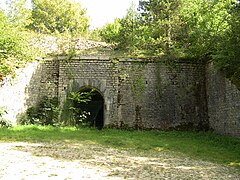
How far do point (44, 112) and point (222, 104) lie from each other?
799 centimetres

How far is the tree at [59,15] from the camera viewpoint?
31.0m

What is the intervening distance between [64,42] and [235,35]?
10.5 meters

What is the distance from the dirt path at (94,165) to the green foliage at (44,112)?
488cm

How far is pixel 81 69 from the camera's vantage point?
14.3 m

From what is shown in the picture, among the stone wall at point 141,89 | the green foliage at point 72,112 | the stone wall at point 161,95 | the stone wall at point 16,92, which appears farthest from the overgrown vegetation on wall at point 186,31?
the stone wall at point 16,92

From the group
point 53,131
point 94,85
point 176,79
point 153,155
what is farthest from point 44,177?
point 176,79

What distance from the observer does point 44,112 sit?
13.8 m

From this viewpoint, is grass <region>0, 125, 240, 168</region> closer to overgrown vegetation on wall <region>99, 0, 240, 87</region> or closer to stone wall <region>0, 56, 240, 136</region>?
stone wall <region>0, 56, 240, 136</region>

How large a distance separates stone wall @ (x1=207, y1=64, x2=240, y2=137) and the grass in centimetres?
49

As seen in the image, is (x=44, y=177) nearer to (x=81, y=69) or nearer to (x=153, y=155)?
(x=153, y=155)

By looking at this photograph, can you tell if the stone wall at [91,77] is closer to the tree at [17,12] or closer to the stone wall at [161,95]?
the stone wall at [161,95]

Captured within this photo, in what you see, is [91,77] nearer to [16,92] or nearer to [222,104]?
[16,92]

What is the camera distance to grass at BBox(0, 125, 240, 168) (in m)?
8.75

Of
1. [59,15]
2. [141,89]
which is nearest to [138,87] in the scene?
[141,89]
